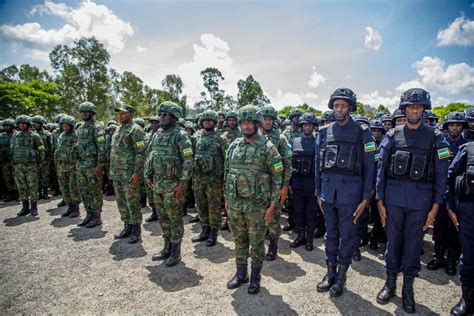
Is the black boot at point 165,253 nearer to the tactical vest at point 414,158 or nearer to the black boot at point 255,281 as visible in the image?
the black boot at point 255,281

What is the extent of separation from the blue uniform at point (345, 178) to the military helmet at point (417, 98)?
0.57 meters

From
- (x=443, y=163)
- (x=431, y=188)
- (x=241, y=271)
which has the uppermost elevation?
Answer: (x=443, y=163)

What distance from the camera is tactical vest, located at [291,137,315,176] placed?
527cm

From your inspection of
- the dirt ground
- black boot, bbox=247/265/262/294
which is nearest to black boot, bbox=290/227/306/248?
the dirt ground

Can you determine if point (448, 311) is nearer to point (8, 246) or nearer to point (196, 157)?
point (196, 157)

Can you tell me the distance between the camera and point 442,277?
4.28 metres

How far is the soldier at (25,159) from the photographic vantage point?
7.49 metres

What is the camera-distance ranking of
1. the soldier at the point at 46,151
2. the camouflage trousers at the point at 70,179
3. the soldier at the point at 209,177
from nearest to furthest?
the soldier at the point at 209,177 → the camouflage trousers at the point at 70,179 → the soldier at the point at 46,151

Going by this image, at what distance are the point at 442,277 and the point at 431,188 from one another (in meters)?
1.98

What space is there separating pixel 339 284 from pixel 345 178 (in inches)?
59.4

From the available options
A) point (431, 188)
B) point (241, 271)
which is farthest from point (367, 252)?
point (241, 271)

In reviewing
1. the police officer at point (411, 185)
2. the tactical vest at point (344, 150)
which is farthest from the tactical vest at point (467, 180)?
the tactical vest at point (344, 150)

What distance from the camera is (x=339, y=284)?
3779mm

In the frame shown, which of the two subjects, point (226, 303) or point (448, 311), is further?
point (226, 303)
